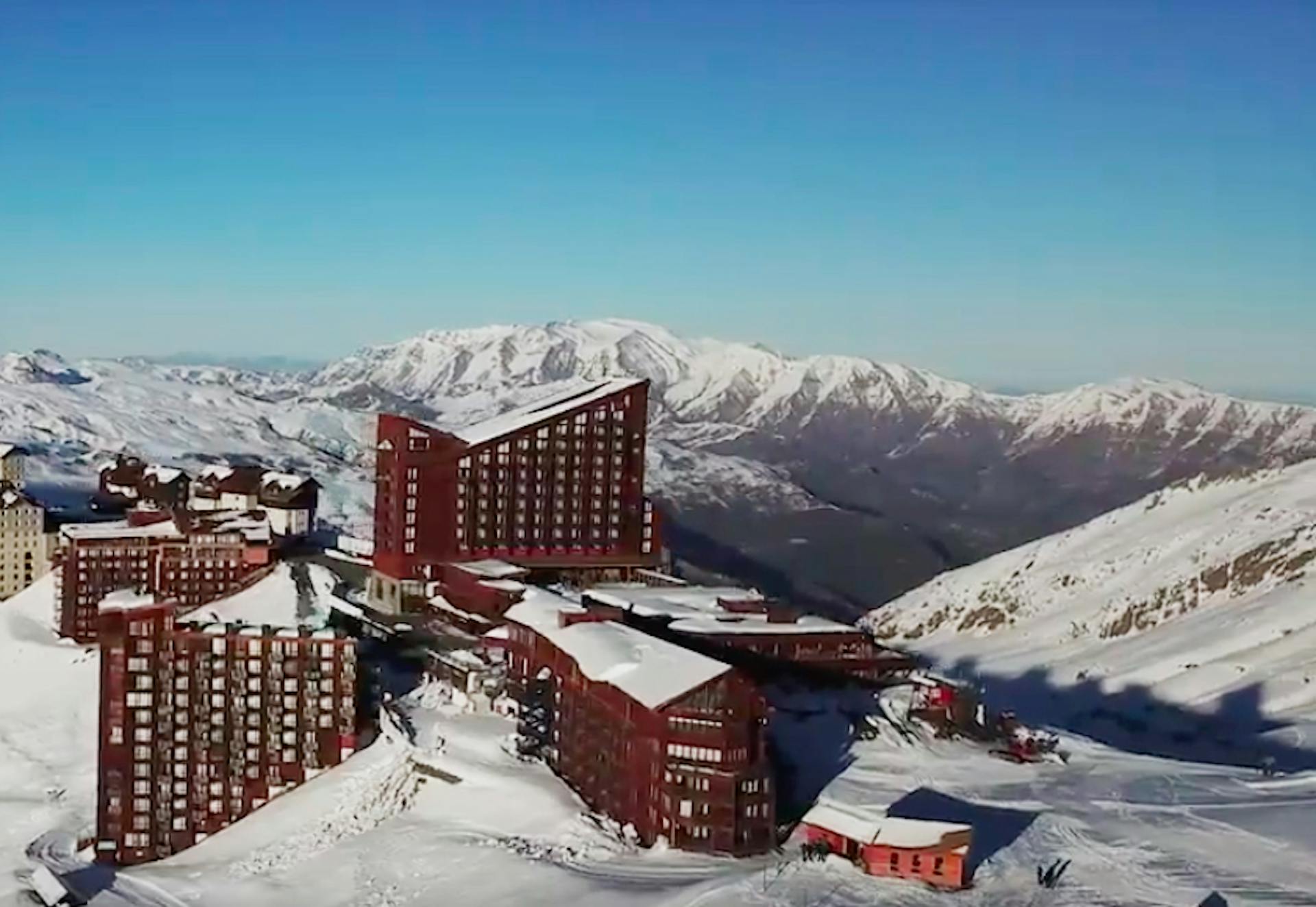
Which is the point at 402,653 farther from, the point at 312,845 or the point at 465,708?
the point at 312,845

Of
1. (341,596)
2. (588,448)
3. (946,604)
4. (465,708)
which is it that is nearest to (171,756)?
(465,708)

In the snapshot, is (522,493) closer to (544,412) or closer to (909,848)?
(544,412)

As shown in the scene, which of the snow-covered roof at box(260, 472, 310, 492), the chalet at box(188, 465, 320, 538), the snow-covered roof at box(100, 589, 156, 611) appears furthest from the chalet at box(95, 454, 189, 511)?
the snow-covered roof at box(100, 589, 156, 611)

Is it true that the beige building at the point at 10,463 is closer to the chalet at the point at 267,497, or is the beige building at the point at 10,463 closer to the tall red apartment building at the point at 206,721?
the chalet at the point at 267,497

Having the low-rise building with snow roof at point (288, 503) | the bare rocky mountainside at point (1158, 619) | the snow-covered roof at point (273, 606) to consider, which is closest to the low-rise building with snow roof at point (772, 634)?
the snow-covered roof at point (273, 606)

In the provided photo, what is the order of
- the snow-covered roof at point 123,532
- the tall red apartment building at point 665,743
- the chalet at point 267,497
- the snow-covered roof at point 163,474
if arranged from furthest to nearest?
1. the snow-covered roof at point 163,474
2. the chalet at point 267,497
3. the snow-covered roof at point 123,532
4. the tall red apartment building at point 665,743

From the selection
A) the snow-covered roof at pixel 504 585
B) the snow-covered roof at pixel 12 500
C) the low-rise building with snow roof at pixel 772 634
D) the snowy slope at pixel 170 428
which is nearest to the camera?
the low-rise building with snow roof at pixel 772 634
